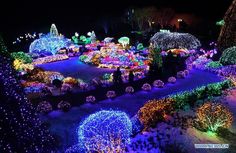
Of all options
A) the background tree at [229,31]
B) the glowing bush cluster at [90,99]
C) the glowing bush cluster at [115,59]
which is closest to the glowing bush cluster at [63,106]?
the glowing bush cluster at [90,99]

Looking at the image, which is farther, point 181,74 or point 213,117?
point 181,74

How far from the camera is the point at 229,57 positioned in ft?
88.5

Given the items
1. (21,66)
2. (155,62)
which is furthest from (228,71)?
(21,66)

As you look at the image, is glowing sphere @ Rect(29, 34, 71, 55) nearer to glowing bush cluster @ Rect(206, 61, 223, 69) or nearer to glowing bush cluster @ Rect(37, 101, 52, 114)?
glowing bush cluster @ Rect(206, 61, 223, 69)

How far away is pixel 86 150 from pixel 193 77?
14.2m

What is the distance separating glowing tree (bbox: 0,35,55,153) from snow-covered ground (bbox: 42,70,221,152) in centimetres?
512

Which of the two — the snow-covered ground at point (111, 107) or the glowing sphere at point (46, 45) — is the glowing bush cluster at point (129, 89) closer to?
the snow-covered ground at point (111, 107)

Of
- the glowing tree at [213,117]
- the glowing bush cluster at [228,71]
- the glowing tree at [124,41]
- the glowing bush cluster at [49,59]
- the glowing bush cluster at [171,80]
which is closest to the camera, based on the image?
the glowing tree at [213,117]

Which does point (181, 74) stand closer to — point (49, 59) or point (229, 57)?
point (229, 57)

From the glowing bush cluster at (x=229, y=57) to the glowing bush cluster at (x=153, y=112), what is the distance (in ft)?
35.1

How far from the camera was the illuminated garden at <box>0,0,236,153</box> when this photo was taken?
1005 centimetres

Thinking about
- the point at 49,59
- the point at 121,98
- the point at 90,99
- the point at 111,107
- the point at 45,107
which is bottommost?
the point at 49,59

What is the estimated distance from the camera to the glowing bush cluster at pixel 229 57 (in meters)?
26.8

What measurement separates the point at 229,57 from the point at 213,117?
1217cm
